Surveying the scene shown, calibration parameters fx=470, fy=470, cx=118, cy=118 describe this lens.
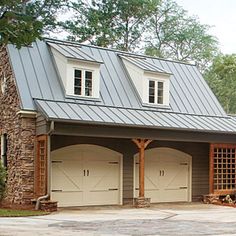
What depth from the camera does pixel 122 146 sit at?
56.4ft

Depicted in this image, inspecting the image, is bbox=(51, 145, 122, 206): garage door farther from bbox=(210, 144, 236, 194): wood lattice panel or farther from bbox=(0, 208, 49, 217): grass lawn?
bbox=(210, 144, 236, 194): wood lattice panel

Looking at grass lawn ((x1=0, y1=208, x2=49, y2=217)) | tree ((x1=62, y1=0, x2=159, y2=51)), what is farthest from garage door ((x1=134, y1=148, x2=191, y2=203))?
tree ((x1=62, y1=0, x2=159, y2=51))

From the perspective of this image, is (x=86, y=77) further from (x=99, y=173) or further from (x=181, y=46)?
(x=181, y=46)

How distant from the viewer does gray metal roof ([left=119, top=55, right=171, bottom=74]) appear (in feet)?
59.8

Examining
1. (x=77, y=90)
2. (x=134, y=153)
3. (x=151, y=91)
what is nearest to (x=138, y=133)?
(x=134, y=153)

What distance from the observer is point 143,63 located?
19.0 metres

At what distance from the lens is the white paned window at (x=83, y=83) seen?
54.6ft

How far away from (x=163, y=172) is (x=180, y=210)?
340 cm

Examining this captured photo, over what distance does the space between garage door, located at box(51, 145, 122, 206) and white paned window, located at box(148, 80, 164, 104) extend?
2.72 meters

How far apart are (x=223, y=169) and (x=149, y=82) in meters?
4.48

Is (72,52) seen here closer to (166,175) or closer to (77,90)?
(77,90)

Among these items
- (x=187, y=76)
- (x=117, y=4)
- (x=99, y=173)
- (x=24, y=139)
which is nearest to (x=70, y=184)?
(x=99, y=173)

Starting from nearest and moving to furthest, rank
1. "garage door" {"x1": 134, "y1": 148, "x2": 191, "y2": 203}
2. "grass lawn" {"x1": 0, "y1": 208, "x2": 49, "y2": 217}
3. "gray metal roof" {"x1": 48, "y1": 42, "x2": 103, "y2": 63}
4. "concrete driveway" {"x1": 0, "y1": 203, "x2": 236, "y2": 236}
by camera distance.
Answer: "concrete driveway" {"x1": 0, "y1": 203, "x2": 236, "y2": 236}, "grass lawn" {"x1": 0, "y1": 208, "x2": 49, "y2": 217}, "gray metal roof" {"x1": 48, "y1": 42, "x2": 103, "y2": 63}, "garage door" {"x1": 134, "y1": 148, "x2": 191, "y2": 203}

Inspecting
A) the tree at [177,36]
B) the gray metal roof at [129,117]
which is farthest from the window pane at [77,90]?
the tree at [177,36]
